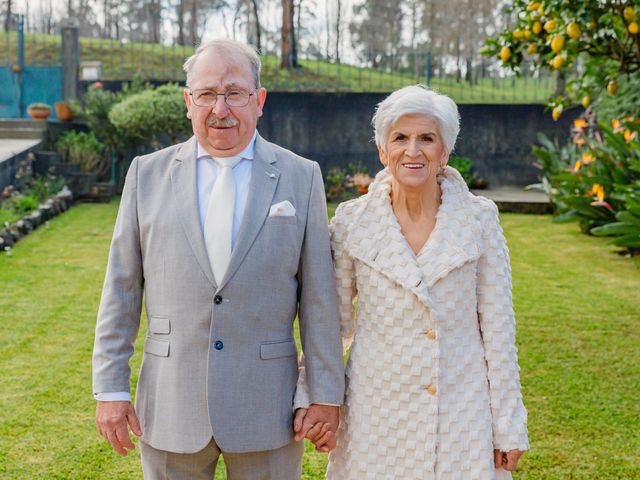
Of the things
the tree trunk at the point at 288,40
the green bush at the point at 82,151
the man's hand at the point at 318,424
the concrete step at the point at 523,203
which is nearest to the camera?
the man's hand at the point at 318,424

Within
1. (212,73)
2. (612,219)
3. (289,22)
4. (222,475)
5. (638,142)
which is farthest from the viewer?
(289,22)

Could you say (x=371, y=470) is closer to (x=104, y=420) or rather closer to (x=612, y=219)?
(x=104, y=420)

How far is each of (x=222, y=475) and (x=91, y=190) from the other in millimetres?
9972

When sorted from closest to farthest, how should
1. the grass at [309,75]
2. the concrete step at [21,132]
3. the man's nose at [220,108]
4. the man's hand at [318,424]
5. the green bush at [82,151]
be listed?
the man's nose at [220,108] < the man's hand at [318,424] < the green bush at [82,151] < the concrete step at [21,132] < the grass at [309,75]

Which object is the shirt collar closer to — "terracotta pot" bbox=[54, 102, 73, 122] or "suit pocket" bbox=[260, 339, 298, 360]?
"suit pocket" bbox=[260, 339, 298, 360]

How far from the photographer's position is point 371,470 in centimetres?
252

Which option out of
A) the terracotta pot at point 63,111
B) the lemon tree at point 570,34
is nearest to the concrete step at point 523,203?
the terracotta pot at point 63,111

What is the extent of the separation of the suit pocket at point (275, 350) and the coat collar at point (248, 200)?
21cm

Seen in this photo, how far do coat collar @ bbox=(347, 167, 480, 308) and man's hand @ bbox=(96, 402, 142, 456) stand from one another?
2.44 ft

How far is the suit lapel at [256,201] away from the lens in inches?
93.5

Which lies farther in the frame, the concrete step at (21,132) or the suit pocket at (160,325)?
the concrete step at (21,132)

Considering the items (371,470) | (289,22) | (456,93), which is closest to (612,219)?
(456,93)

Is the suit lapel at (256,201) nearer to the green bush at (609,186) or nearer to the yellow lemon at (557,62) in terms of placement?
the yellow lemon at (557,62)

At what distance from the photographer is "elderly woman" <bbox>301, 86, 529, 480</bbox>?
245cm
